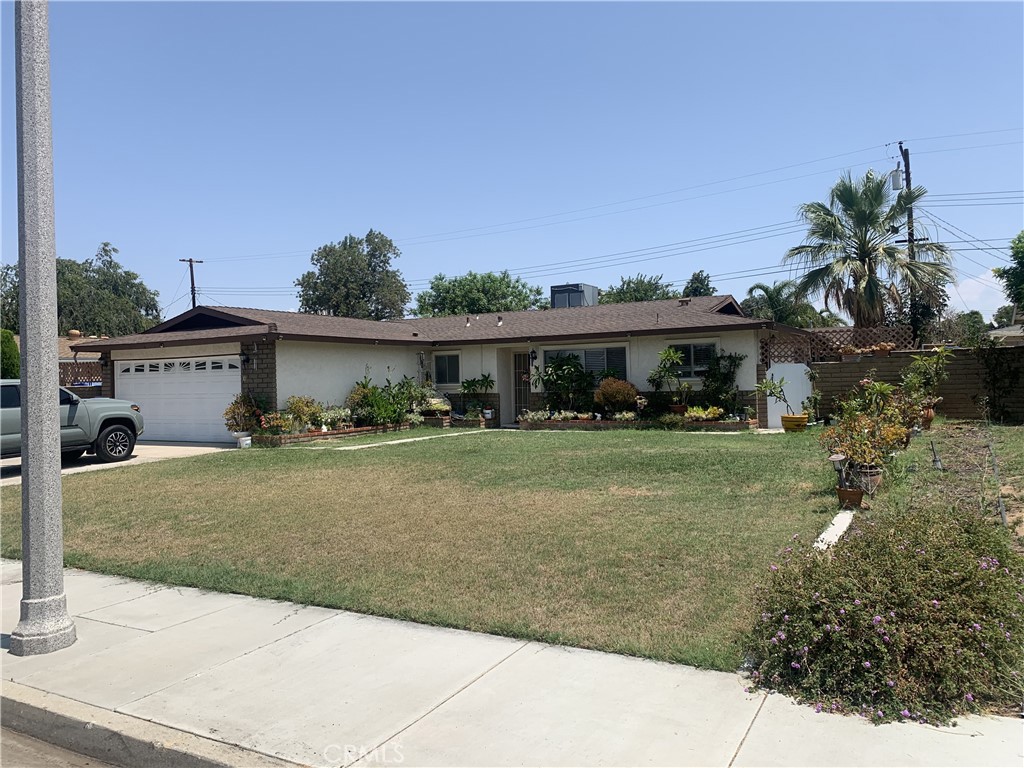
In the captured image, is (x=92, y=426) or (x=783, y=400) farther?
(x=783, y=400)

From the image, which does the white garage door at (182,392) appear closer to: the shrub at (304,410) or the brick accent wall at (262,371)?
the brick accent wall at (262,371)

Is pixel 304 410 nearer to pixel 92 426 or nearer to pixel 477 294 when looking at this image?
pixel 92 426

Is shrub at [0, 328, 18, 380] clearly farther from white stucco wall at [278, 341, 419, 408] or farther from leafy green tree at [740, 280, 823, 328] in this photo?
leafy green tree at [740, 280, 823, 328]

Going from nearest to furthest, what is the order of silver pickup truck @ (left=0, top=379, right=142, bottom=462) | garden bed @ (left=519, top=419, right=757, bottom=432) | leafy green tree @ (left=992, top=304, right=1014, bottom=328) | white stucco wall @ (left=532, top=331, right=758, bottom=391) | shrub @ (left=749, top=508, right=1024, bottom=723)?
shrub @ (left=749, top=508, right=1024, bottom=723)
silver pickup truck @ (left=0, top=379, right=142, bottom=462)
garden bed @ (left=519, top=419, right=757, bottom=432)
white stucco wall @ (left=532, top=331, right=758, bottom=391)
leafy green tree @ (left=992, top=304, right=1014, bottom=328)

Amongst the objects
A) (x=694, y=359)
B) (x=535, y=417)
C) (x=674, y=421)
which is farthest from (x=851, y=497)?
(x=535, y=417)

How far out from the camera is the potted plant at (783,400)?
17438mm

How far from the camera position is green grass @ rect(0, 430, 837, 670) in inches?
217

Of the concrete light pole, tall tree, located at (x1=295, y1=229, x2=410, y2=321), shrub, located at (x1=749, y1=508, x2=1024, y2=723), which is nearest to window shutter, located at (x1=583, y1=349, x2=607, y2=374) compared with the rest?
shrub, located at (x1=749, y1=508, x2=1024, y2=723)

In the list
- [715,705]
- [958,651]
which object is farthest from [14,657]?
[958,651]

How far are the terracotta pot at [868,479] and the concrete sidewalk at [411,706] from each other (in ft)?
16.8

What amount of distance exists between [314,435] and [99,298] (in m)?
59.6

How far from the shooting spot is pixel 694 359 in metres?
20.0

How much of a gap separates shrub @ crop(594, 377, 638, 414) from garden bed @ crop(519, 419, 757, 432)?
1.65 feet

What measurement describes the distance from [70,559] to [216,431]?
40.2ft
